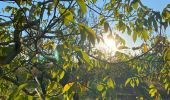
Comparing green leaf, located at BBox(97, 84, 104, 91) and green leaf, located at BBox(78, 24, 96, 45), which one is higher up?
green leaf, located at BBox(78, 24, 96, 45)

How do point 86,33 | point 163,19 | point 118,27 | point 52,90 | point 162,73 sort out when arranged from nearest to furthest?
point 86,33, point 52,90, point 163,19, point 118,27, point 162,73

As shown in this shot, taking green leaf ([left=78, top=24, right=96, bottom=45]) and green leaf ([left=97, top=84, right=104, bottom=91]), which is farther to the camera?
green leaf ([left=97, top=84, right=104, bottom=91])

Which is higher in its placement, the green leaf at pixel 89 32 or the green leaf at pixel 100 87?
the green leaf at pixel 89 32

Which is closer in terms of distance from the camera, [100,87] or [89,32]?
[89,32]

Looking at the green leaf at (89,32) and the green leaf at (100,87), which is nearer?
the green leaf at (89,32)

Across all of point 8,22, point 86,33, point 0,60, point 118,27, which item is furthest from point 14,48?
point 118,27

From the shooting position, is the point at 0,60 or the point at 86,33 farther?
the point at 0,60

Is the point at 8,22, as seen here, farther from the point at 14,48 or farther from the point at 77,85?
the point at 77,85

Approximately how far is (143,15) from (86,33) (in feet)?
4.50

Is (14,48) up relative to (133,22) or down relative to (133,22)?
down

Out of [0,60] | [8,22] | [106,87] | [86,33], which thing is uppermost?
[8,22]

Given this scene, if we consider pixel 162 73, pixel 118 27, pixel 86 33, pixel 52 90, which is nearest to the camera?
pixel 86 33

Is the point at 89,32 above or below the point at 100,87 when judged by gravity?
above

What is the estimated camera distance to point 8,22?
3855mm
